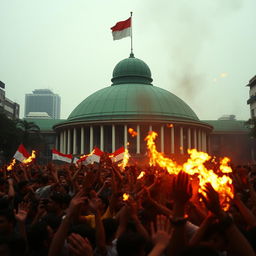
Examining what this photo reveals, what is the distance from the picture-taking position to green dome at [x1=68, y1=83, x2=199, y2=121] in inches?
2018

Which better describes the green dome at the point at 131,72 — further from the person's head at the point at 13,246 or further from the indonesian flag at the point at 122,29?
the person's head at the point at 13,246

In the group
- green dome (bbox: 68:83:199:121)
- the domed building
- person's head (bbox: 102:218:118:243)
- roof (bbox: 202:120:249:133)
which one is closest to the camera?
person's head (bbox: 102:218:118:243)

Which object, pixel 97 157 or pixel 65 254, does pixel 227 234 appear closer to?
pixel 65 254

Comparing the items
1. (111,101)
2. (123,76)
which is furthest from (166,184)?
(123,76)

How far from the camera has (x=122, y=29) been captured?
4088 centimetres

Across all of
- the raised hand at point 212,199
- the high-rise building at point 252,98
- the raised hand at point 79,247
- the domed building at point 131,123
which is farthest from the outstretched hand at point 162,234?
the high-rise building at point 252,98

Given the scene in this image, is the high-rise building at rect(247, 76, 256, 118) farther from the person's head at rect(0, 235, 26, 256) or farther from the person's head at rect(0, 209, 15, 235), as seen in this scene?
the person's head at rect(0, 235, 26, 256)

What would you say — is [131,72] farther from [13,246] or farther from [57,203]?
[13,246]

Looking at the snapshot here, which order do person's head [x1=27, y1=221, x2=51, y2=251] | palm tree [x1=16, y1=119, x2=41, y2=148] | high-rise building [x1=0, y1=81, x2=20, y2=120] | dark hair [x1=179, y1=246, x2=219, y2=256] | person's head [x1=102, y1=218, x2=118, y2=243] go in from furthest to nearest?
high-rise building [x1=0, y1=81, x2=20, y2=120]
palm tree [x1=16, y1=119, x2=41, y2=148]
person's head [x1=102, y1=218, x2=118, y2=243]
person's head [x1=27, y1=221, x2=51, y2=251]
dark hair [x1=179, y1=246, x2=219, y2=256]

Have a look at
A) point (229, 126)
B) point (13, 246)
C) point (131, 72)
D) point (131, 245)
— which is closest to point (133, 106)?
point (131, 72)

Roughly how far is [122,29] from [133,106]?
47.8ft

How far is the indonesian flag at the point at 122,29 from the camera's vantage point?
40.7 meters

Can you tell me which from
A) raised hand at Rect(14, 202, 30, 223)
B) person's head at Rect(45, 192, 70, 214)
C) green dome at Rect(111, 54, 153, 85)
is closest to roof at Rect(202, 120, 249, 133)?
green dome at Rect(111, 54, 153, 85)

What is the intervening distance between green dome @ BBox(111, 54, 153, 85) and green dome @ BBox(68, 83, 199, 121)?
9.28 feet
